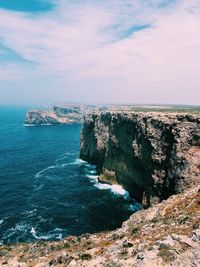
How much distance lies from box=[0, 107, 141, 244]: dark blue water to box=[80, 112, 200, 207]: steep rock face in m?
8.13

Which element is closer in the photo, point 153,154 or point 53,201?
point 153,154

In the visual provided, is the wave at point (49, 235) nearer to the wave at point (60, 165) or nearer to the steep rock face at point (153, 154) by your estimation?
the steep rock face at point (153, 154)

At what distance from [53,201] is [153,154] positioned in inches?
1546

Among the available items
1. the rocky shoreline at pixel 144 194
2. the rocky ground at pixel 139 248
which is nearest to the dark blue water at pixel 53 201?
the rocky shoreline at pixel 144 194

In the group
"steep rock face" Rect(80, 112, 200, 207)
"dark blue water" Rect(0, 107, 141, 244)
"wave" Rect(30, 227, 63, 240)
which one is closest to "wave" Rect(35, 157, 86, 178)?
"dark blue water" Rect(0, 107, 141, 244)

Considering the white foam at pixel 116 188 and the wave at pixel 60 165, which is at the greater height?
the wave at pixel 60 165

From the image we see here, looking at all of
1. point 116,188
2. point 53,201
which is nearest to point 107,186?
point 116,188

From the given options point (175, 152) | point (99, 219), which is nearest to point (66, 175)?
point (99, 219)

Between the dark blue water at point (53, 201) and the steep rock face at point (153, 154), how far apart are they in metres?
8.13

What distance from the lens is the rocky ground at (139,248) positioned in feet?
106

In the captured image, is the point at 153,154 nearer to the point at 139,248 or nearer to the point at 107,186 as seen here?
the point at 107,186

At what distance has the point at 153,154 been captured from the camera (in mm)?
91000

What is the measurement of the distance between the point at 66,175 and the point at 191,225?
100328 mm

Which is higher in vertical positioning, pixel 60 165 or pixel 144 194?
pixel 144 194
